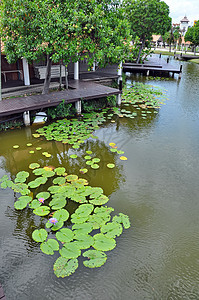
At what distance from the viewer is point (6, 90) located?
920cm

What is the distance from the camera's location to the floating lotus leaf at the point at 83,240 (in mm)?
3393

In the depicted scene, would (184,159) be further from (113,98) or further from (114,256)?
(113,98)

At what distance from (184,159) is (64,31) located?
541cm

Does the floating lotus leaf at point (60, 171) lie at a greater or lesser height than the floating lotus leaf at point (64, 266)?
greater

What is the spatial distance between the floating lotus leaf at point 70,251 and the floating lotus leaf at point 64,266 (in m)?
0.06

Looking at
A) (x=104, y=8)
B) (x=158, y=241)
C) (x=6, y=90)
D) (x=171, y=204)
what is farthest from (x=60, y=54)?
(x=158, y=241)

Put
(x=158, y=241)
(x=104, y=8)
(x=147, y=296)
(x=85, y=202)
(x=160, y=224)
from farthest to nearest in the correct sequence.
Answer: (x=104, y=8) < (x=85, y=202) < (x=160, y=224) < (x=158, y=241) < (x=147, y=296)

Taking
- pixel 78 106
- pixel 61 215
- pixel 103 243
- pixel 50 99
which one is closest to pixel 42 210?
pixel 61 215

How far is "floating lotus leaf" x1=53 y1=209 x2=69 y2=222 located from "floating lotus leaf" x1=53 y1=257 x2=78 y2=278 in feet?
2.53

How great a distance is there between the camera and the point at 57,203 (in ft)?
13.8

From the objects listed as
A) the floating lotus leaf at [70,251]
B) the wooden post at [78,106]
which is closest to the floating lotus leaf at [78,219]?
the floating lotus leaf at [70,251]

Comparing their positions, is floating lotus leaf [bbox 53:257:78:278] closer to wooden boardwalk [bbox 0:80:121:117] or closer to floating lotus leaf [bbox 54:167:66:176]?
floating lotus leaf [bbox 54:167:66:176]

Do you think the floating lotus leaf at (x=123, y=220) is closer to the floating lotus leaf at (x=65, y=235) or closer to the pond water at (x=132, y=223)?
the pond water at (x=132, y=223)

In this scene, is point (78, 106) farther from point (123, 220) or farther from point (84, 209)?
point (123, 220)
